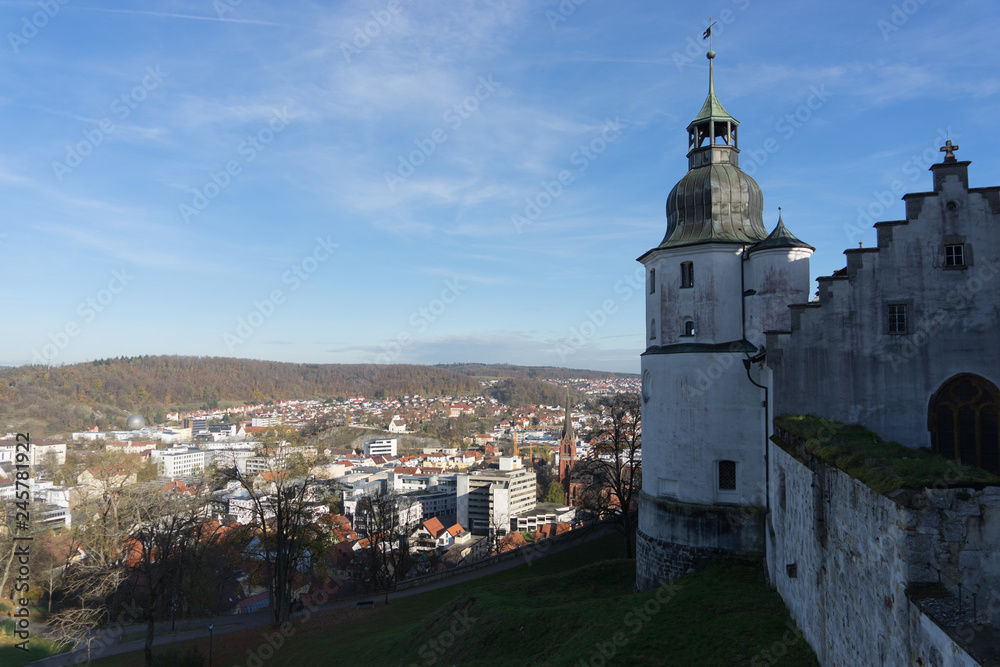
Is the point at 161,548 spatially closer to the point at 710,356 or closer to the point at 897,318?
the point at 710,356

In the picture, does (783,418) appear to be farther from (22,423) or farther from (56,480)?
(22,423)

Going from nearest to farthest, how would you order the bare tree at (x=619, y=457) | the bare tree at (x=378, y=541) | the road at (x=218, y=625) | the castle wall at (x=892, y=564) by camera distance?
the castle wall at (x=892, y=564), the road at (x=218, y=625), the bare tree at (x=619, y=457), the bare tree at (x=378, y=541)

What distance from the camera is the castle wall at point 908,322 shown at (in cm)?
1474

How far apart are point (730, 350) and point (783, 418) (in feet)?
16.1

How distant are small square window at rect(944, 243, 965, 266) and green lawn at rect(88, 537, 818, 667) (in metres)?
9.08

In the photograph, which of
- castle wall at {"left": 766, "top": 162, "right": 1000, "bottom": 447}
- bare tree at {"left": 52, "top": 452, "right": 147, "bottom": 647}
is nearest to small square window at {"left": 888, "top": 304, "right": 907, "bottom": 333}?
castle wall at {"left": 766, "top": 162, "right": 1000, "bottom": 447}

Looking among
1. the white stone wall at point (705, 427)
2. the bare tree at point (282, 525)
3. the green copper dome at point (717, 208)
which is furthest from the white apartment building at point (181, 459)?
the green copper dome at point (717, 208)

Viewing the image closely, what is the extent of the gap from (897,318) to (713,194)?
8.20 m

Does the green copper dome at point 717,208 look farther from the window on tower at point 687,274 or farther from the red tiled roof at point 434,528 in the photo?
the red tiled roof at point 434,528

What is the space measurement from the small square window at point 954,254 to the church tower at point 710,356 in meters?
4.51

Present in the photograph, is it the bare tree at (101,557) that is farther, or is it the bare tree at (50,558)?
the bare tree at (50,558)

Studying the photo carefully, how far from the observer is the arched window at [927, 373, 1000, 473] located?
1469 cm

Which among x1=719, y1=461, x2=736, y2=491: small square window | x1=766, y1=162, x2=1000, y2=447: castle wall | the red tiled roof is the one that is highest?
x1=766, y1=162, x2=1000, y2=447: castle wall

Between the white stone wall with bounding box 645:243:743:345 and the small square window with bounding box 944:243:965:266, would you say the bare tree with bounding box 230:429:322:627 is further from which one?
the small square window with bounding box 944:243:965:266
